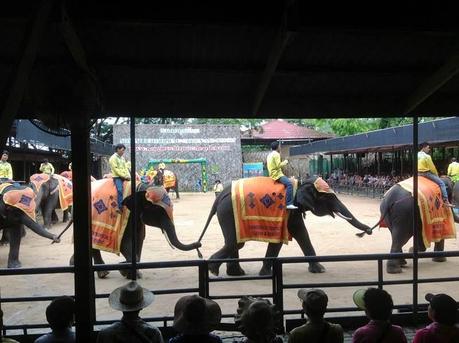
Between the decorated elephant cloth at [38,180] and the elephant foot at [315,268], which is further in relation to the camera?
the decorated elephant cloth at [38,180]

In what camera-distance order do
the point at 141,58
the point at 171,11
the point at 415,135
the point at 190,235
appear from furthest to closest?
the point at 190,235 < the point at 415,135 < the point at 141,58 < the point at 171,11

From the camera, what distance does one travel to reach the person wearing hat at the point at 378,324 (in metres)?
2.61

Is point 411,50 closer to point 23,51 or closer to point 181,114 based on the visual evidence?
point 181,114

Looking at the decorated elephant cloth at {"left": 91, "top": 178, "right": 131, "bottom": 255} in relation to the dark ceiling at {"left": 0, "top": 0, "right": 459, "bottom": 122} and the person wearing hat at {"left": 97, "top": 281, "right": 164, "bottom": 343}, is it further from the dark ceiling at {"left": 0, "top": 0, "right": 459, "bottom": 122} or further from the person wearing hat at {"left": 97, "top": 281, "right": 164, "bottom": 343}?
the person wearing hat at {"left": 97, "top": 281, "right": 164, "bottom": 343}

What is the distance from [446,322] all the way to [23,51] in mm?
2554

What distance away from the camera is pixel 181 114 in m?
4.17

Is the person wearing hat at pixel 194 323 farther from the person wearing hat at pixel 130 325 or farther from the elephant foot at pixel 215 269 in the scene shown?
the elephant foot at pixel 215 269

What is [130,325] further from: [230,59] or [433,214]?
[433,214]

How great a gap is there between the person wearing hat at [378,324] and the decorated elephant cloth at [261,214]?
4733mm

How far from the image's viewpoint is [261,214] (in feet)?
24.8

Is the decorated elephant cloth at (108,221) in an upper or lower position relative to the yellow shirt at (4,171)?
lower

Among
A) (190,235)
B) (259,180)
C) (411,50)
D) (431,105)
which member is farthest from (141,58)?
(190,235)

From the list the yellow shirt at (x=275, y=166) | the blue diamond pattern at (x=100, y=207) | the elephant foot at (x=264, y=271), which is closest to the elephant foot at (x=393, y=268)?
the elephant foot at (x=264, y=271)

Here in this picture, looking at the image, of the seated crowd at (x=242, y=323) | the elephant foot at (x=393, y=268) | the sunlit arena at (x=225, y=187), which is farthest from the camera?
the elephant foot at (x=393, y=268)
